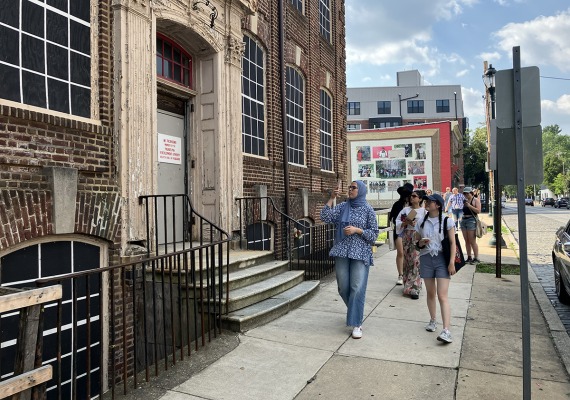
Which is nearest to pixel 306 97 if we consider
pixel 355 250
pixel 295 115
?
pixel 295 115

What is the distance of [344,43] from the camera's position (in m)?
15.8

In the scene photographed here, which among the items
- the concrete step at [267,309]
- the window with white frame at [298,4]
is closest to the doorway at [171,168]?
the concrete step at [267,309]

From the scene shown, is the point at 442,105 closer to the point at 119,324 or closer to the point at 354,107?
the point at 354,107

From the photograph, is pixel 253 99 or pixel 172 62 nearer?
pixel 172 62

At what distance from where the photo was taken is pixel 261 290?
612 centimetres

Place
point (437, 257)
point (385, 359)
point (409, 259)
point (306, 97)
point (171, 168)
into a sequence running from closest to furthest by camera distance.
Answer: point (385, 359)
point (437, 257)
point (409, 259)
point (171, 168)
point (306, 97)

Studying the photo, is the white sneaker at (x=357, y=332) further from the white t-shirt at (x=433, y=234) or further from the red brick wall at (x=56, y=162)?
the red brick wall at (x=56, y=162)

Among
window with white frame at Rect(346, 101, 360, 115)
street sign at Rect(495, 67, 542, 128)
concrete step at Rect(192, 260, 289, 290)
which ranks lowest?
concrete step at Rect(192, 260, 289, 290)

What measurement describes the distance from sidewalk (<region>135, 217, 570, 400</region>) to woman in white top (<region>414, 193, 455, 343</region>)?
41 centimetres

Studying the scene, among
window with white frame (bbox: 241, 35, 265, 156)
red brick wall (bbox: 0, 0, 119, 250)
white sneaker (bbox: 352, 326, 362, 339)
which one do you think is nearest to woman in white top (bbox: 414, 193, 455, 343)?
white sneaker (bbox: 352, 326, 362, 339)

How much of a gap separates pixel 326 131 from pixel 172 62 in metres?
7.65

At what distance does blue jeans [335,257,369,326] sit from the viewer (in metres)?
5.18

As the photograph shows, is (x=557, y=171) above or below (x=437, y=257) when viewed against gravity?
above

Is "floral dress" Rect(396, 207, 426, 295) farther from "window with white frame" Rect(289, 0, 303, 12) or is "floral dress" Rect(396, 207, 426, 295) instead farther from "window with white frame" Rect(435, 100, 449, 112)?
"window with white frame" Rect(435, 100, 449, 112)
